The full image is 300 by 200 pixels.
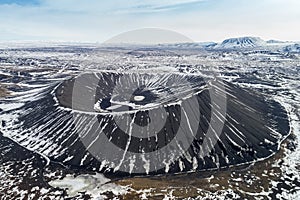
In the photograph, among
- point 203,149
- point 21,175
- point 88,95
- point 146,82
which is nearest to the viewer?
point 21,175

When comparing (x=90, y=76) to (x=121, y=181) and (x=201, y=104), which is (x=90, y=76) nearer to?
(x=201, y=104)

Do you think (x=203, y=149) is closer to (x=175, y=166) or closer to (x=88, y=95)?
(x=175, y=166)

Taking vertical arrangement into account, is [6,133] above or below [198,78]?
below

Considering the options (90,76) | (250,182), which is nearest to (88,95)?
(90,76)

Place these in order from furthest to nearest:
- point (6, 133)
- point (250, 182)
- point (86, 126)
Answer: point (6, 133), point (86, 126), point (250, 182)

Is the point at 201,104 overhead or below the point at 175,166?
overhead

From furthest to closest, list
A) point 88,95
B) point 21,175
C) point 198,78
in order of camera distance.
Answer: point 198,78, point 88,95, point 21,175

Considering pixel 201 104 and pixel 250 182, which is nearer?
pixel 250 182

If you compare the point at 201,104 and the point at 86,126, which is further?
the point at 201,104

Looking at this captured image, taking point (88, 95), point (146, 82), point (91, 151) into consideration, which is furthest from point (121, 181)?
point (146, 82)
